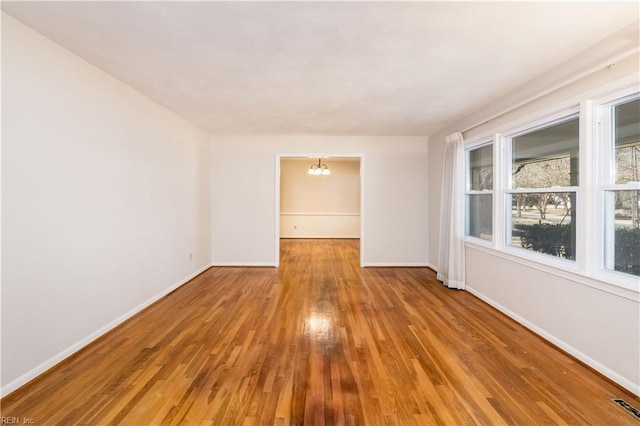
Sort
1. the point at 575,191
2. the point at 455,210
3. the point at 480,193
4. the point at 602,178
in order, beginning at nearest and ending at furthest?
the point at 602,178, the point at 575,191, the point at 480,193, the point at 455,210

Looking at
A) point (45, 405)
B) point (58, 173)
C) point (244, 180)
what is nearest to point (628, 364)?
point (45, 405)

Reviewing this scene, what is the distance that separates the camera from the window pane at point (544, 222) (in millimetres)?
2508

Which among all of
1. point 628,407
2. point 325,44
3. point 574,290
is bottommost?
point 628,407

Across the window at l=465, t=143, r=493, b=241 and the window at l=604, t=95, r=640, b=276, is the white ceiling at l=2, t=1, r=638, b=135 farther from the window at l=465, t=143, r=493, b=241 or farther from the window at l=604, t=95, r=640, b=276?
the window at l=465, t=143, r=493, b=241

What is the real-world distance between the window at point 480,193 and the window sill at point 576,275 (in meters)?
0.52

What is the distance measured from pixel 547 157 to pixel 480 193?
3.47ft

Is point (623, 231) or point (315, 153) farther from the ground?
point (315, 153)

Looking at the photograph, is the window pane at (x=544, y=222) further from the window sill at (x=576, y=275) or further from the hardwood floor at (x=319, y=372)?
the hardwood floor at (x=319, y=372)

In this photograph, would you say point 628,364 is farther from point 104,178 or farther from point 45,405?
point 104,178

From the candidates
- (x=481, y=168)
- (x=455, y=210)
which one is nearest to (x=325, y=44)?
(x=481, y=168)

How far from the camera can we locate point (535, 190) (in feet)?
9.29

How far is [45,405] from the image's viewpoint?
1.71 metres

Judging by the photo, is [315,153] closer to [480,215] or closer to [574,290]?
[480,215]

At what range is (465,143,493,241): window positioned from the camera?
11.9 ft
